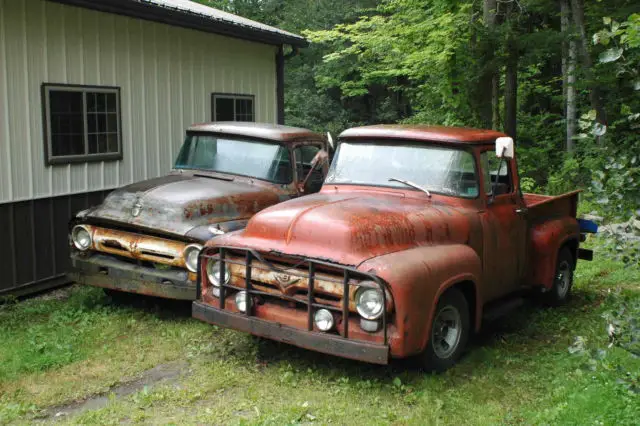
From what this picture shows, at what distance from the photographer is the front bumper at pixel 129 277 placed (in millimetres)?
6746

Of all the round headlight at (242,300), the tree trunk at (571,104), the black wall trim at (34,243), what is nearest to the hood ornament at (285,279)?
the round headlight at (242,300)

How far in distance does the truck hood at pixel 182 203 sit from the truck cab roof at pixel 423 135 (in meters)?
1.50

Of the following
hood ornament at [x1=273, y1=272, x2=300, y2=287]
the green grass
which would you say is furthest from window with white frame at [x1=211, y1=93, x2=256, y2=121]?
hood ornament at [x1=273, y1=272, x2=300, y2=287]

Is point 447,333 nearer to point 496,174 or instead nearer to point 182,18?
point 496,174

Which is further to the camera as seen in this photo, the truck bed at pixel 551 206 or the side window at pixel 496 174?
the truck bed at pixel 551 206

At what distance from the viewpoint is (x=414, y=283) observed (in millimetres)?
4934

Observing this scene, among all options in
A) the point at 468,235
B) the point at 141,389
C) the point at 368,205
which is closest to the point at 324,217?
the point at 368,205

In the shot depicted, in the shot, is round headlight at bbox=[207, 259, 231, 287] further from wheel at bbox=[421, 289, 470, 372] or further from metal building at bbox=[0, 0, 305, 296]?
metal building at bbox=[0, 0, 305, 296]

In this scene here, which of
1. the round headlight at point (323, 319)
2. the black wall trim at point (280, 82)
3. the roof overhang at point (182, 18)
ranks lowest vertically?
the round headlight at point (323, 319)

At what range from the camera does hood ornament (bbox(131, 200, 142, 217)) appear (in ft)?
23.5

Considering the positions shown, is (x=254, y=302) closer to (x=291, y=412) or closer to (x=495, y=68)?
(x=291, y=412)

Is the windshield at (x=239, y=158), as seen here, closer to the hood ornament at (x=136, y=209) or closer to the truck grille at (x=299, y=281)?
the hood ornament at (x=136, y=209)

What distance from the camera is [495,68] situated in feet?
50.9

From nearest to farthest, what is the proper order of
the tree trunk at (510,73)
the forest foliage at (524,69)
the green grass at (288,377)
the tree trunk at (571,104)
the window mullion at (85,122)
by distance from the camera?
the green grass at (288,377) < the window mullion at (85,122) < the forest foliage at (524,69) < the tree trunk at (510,73) < the tree trunk at (571,104)
